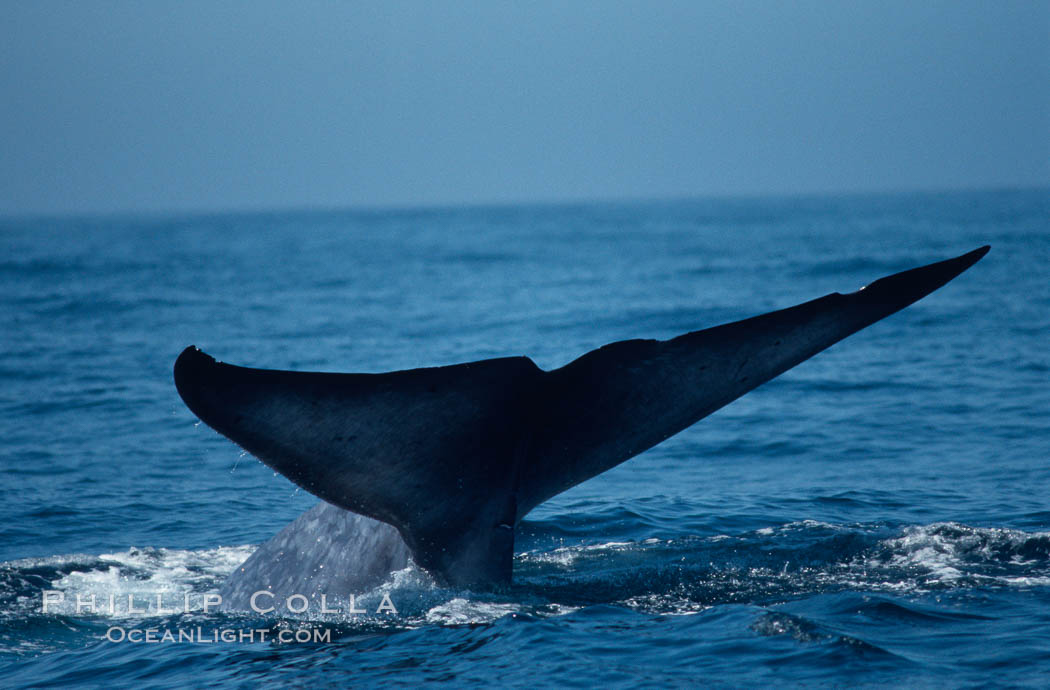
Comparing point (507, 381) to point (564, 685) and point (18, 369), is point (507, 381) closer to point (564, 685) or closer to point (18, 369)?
point (564, 685)

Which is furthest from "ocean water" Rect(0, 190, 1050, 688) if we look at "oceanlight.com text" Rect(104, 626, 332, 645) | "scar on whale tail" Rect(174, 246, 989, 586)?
"scar on whale tail" Rect(174, 246, 989, 586)

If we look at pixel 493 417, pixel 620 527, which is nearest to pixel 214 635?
pixel 493 417

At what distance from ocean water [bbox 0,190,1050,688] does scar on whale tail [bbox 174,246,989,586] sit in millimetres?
529

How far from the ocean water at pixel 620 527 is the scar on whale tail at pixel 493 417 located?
20.8 inches

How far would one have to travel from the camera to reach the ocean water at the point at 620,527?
17.1 ft

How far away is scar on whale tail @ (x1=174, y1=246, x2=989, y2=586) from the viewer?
13.1 ft

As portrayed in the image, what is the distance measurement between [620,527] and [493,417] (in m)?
4.04

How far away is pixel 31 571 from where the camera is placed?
7.45 metres

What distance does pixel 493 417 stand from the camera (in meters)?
4.46

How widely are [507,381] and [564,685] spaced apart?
1411 mm

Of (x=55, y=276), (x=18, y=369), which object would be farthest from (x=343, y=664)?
(x=55, y=276)

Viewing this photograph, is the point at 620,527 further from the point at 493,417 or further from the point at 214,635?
the point at 493,417

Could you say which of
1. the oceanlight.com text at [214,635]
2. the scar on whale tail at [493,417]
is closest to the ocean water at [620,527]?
the oceanlight.com text at [214,635]

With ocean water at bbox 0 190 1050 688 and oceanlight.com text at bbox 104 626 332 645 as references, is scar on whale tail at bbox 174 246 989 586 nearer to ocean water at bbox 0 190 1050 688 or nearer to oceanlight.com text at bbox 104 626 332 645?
ocean water at bbox 0 190 1050 688
